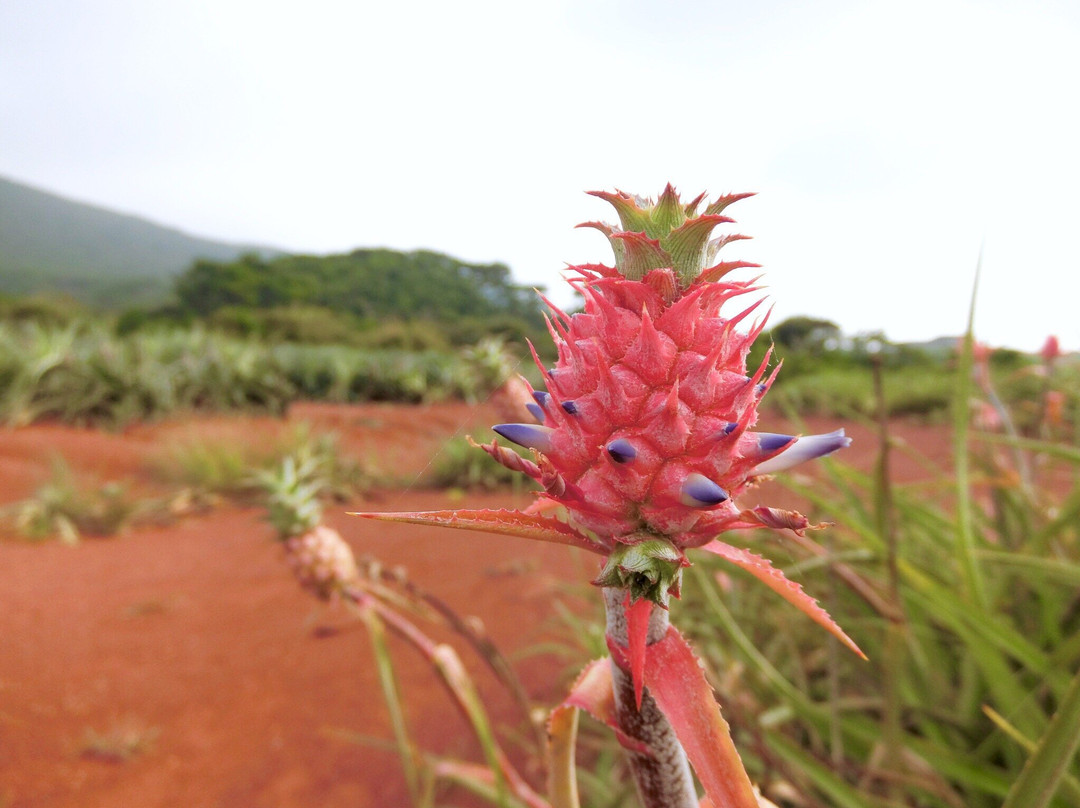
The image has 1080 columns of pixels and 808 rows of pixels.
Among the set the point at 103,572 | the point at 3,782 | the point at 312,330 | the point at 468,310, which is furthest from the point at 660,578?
the point at 312,330

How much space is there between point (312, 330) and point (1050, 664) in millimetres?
9424

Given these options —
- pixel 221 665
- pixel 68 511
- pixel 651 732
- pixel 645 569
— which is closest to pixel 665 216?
pixel 645 569

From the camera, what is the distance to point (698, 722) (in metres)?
0.28

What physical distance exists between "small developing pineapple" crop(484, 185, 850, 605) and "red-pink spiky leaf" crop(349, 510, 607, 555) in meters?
0.01

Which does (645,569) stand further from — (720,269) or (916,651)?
(916,651)

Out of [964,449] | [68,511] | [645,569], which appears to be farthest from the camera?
[68,511]

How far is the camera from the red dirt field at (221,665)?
4.96 feet

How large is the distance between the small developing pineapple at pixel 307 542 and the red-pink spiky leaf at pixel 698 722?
0.88 meters

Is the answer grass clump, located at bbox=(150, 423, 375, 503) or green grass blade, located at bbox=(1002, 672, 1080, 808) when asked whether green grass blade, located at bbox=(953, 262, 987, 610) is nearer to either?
green grass blade, located at bbox=(1002, 672, 1080, 808)

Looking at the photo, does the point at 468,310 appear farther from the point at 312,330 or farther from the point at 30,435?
the point at 312,330

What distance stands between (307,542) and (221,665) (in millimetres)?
1336

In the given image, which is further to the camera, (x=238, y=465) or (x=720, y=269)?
(x=238, y=465)

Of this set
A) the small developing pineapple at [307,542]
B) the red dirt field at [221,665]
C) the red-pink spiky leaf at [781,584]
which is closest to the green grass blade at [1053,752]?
the red-pink spiky leaf at [781,584]

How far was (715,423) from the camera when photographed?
29cm
